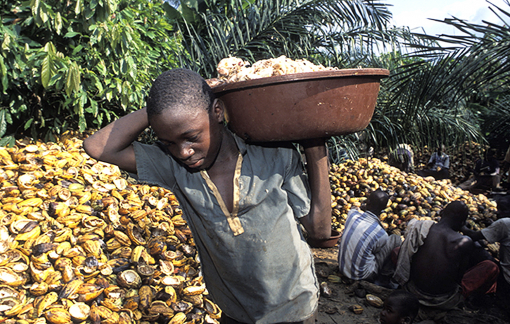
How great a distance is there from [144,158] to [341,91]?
2.37ft

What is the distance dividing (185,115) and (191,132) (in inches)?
2.1

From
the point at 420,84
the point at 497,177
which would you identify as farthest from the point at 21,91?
the point at 497,177

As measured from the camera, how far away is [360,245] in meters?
3.47

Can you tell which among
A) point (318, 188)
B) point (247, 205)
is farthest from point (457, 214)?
point (247, 205)

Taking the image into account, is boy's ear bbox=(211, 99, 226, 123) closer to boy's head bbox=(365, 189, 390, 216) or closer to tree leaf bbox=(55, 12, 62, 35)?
tree leaf bbox=(55, 12, 62, 35)

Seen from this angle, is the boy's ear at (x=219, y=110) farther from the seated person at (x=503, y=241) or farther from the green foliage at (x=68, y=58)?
the seated person at (x=503, y=241)

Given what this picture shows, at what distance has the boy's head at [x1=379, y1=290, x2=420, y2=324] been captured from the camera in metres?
2.60

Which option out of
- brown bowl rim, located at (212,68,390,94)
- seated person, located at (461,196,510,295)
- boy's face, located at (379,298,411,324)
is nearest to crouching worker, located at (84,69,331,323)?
brown bowl rim, located at (212,68,390,94)

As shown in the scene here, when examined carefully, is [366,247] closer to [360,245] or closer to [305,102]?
[360,245]

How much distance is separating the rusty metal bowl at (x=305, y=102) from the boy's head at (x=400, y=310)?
218 centimetres

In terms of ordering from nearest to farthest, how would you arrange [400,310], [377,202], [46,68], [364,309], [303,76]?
[303,76] < [400,310] < [46,68] < [364,309] < [377,202]

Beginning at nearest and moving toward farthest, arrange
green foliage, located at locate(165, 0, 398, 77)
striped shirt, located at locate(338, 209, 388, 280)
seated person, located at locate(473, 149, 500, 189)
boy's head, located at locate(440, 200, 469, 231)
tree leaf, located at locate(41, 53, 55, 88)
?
tree leaf, located at locate(41, 53, 55, 88) < boy's head, located at locate(440, 200, 469, 231) < striped shirt, located at locate(338, 209, 388, 280) < green foliage, located at locate(165, 0, 398, 77) < seated person, located at locate(473, 149, 500, 189)

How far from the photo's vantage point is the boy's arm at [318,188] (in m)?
1.05

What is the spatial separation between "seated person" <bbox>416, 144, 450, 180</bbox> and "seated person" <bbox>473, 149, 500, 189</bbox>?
0.92 meters
